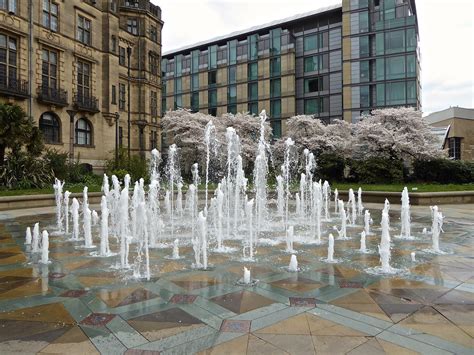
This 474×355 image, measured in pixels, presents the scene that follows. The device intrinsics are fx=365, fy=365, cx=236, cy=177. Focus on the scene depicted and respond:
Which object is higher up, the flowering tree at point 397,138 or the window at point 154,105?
the window at point 154,105

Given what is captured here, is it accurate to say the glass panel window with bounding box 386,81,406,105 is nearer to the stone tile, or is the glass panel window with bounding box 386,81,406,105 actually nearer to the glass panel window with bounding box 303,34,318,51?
the glass panel window with bounding box 303,34,318,51

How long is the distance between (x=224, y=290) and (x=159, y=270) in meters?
1.57

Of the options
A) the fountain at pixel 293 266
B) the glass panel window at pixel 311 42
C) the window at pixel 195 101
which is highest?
the glass panel window at pixel 311 42

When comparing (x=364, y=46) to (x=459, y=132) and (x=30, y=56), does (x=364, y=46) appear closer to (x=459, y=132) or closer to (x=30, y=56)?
(x=459, y=132)

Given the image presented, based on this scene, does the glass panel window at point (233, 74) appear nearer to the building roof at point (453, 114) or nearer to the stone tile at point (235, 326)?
the building roof at point (453, 114)

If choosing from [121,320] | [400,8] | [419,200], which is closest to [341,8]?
[400,8]

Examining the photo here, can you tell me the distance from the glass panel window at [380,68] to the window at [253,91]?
18.3 meters

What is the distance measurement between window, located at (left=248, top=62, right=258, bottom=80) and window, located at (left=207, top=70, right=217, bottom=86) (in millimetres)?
6610

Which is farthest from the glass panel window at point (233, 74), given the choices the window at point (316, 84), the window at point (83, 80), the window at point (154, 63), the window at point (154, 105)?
the window at point (83, 80)

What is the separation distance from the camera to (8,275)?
230 inches

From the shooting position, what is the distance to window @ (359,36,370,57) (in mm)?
47469

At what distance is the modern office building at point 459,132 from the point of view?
4838 centimetres

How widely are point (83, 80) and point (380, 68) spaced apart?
1404 inches

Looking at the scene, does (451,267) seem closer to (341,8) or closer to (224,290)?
(224,290)
